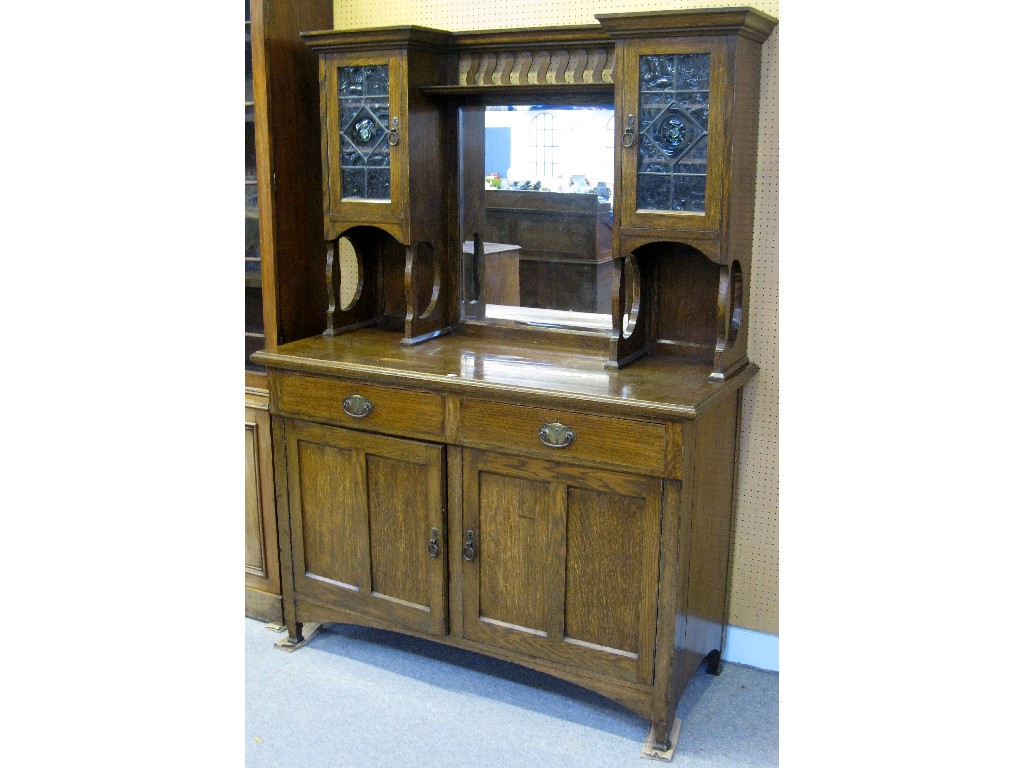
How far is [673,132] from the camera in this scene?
2246 millimetres

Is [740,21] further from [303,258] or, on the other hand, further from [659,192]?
[303,258]

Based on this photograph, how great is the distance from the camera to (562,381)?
7.57ft

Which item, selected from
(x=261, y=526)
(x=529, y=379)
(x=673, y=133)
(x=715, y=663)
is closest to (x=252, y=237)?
(x=261, y=526)

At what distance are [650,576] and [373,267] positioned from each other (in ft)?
4.55

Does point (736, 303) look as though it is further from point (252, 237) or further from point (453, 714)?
point (252, 237)

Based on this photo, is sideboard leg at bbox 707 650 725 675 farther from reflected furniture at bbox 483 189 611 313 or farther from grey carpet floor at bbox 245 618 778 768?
reflected furniture at bbox 483 189 611 313

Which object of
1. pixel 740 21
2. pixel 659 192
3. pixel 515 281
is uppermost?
pixel 740 21

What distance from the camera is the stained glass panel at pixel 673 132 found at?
7.23 ft

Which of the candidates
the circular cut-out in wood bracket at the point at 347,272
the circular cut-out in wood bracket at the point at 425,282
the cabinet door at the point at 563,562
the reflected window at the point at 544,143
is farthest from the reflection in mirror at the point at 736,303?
the circular cut-out in wood bracket at the point at 347,272

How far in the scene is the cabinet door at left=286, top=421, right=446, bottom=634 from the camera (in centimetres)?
251

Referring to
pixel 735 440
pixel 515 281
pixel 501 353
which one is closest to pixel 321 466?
pixel 501 353

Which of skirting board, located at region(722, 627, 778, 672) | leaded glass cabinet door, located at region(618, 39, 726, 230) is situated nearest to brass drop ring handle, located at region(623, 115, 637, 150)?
leaded glass cabinet door, located at region(618, 39, 726, 230)

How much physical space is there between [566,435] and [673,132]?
0.79 metres

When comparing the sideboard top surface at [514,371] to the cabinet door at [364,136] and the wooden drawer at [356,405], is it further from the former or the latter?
the cabinet door at [364,136]
